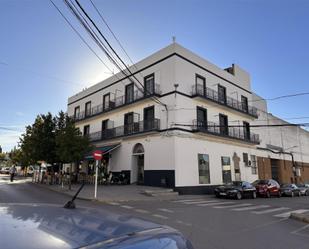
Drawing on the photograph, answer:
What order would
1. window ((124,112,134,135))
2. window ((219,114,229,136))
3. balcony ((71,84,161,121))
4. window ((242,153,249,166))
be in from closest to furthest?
balcony ((71,84,161,121))
window ((124,112,134,135))
window ((219,114,229,136))
window ((242,153,249,166))

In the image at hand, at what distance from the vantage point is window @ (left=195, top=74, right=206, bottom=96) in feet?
80.2

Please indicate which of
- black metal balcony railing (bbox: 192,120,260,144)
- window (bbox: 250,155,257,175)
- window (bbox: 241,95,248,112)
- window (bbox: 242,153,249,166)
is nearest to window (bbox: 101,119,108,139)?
black metal balcony railing (bbox: 192,120,260,144)

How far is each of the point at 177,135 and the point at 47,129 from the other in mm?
13360

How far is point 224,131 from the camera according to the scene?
27.0 m

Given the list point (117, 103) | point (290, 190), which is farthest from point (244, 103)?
point (117, 103)

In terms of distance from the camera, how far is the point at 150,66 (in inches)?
995

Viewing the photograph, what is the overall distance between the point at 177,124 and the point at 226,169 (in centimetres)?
830

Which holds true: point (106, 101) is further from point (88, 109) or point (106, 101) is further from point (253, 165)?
point (253, 165)

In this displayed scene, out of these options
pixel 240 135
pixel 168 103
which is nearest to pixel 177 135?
pixel 168 103

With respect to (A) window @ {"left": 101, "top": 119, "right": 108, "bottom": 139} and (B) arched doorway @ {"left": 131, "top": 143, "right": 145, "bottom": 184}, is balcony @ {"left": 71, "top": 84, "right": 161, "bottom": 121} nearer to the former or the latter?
(A) window @ {"left": 101, "top": 119, "right": 108, "bottom": 139}

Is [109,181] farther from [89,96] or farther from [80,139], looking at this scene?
[89,96]

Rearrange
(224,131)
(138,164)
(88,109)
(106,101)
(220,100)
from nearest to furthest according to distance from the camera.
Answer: (138,164), (224,131), (220,100), (106,101), (88,109)

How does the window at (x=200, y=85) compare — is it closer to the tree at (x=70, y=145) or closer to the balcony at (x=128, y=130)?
the balcony at (x=128, y=130)

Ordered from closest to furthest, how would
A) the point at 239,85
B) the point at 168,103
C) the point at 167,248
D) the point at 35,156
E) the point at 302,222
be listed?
the point at 167,248 < the point at 302,222 < the point at 168,103 < the point at 35,156 < the point at 239,85
